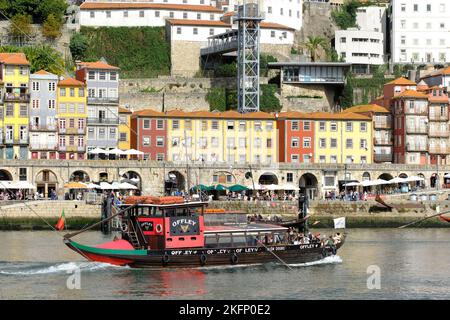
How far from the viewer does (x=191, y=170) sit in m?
91.6

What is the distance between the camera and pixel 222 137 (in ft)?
320

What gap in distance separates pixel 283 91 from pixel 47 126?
1151 inches

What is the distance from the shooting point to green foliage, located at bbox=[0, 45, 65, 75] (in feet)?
342

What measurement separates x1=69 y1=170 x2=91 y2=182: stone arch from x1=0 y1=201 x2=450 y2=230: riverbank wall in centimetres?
979

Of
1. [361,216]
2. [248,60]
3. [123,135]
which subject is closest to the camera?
[361,216]

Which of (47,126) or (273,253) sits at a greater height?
(47,126)

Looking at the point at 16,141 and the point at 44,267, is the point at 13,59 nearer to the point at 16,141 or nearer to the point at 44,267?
the point at 16,141

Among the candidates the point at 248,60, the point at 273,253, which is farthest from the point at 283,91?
the point at 273,253

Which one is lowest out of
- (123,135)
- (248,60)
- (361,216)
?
(361,216)

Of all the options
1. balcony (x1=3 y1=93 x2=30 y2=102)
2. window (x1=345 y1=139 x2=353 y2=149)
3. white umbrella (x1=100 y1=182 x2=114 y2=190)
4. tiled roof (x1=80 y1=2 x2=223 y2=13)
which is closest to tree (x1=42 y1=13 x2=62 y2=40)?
tiled roof (x1=80 y1=2 x2=223 y2=13)

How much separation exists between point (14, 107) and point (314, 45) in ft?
136

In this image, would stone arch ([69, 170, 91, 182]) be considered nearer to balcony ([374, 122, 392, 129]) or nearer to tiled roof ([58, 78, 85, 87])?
tiled roof ([58, 78, 85, 87])
